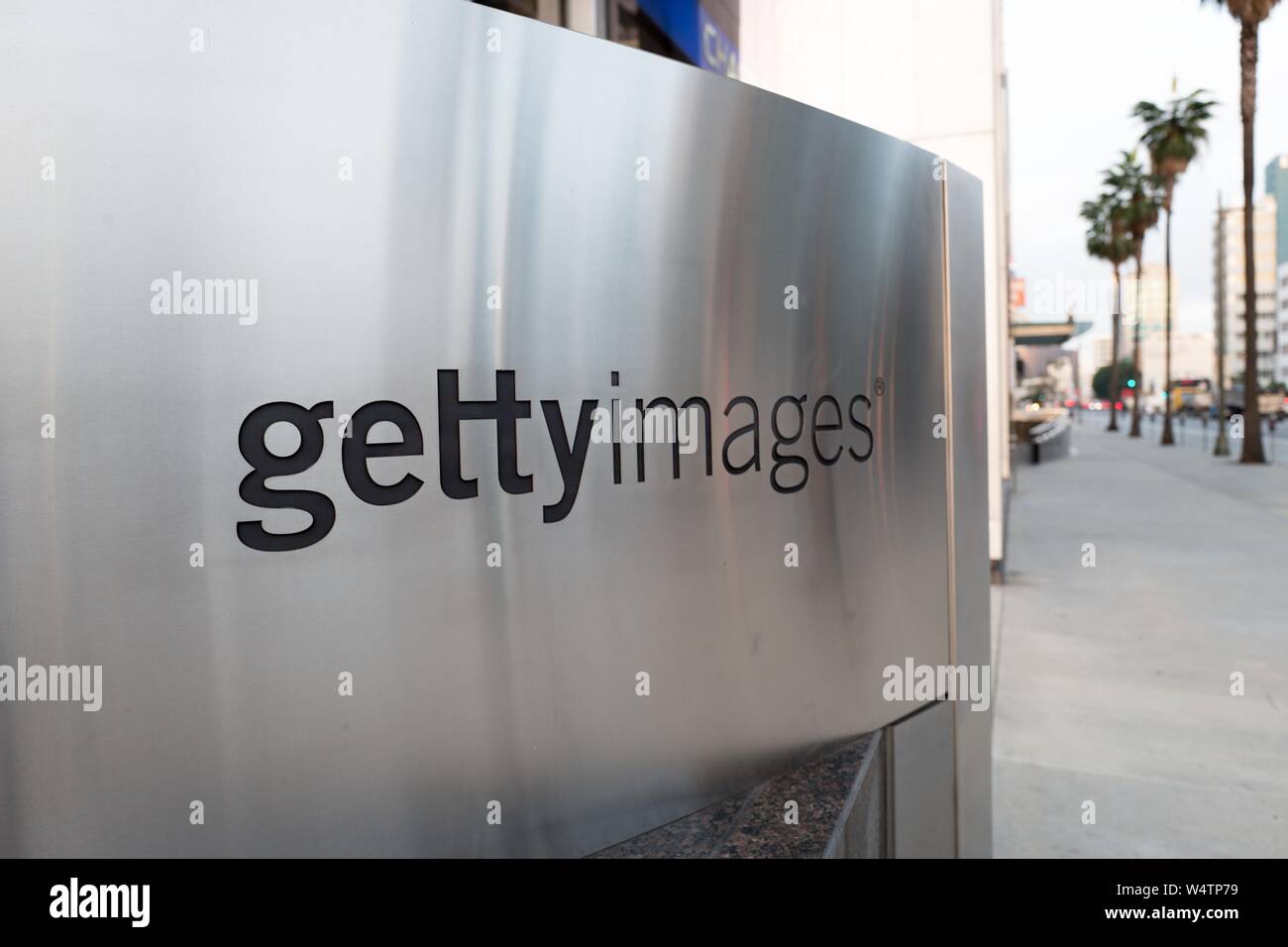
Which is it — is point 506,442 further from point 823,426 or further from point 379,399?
point 823,426

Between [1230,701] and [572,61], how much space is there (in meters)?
6.94

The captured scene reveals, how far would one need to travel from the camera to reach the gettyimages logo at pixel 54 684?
5.34 feet

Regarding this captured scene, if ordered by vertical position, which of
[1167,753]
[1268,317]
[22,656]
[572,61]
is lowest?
[1167,753]

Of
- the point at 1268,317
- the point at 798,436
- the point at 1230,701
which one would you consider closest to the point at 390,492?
the point at 798,436

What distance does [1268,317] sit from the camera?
14675 cm

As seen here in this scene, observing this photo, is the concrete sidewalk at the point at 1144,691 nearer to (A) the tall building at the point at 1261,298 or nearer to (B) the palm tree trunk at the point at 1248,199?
(B) the palm tree trunk at the point at 1248,199

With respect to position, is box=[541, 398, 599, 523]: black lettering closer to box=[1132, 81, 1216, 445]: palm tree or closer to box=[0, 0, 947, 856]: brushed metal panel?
box=[0, 0, 947, 856]: brushed metal panel

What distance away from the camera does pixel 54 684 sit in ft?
5.41

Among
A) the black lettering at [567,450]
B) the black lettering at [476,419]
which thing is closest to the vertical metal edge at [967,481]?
the black lettering at [567,450]

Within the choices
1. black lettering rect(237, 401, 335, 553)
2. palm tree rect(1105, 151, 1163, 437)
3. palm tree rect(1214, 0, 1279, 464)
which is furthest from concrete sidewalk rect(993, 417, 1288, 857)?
palm tree rect(1105, 151, 1163, 437)

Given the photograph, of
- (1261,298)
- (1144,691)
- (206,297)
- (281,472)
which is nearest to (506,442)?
(281,472)

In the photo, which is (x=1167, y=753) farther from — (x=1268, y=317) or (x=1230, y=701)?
(x=1268, y=317)
